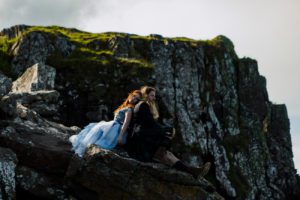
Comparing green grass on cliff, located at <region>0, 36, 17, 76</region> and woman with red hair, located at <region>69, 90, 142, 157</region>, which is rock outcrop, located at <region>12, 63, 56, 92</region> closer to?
woman with red hair, located at <region>69, 90, 142, 157</region>

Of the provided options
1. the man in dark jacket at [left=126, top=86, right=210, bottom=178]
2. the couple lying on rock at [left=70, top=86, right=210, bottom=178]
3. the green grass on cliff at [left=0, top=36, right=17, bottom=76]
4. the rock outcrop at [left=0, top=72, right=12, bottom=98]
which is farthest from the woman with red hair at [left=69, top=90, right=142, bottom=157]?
the green grass on cliff at [left=0, top=36, right=17, bottom=76]

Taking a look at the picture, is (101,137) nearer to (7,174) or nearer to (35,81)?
(7,174)

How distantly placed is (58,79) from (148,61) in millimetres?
20055

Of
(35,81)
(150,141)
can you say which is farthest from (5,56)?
(150,141)

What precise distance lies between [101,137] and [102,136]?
0.19ft

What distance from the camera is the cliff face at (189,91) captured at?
86500 mm

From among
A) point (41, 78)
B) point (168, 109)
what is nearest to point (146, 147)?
point (41, 78)

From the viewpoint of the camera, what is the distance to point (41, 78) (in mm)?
47438

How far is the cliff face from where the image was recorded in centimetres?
8650

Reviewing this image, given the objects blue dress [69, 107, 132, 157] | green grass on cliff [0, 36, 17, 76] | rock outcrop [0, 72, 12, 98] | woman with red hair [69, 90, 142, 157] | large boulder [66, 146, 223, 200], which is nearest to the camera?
large boulder [66, 146, 223, 200]

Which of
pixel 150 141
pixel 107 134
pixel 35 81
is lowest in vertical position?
pixel 150 141

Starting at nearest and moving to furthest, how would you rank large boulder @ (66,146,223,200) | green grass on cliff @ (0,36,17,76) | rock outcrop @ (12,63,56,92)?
large boulder @ (66,146,223,200) → rock outcrop @ (12,63,56,92) → green grass on cliff @ (0,36,17,76)

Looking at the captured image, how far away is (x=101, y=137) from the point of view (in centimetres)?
2309

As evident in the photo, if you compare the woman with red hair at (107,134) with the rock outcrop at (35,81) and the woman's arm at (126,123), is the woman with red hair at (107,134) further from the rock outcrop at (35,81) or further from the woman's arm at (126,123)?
the rock outcrop at (35,81)
